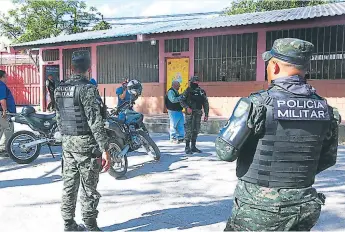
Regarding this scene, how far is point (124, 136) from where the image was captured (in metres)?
5.96

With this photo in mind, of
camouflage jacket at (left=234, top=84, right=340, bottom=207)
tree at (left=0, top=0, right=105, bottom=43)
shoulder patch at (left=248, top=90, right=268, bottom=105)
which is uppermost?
tree at (left=0, top=0, right=105, bottom=43)

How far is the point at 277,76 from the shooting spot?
6.64 feet

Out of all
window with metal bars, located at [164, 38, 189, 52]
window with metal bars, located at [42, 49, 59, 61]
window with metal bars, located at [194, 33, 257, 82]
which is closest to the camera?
window with metal bars, located at [194, 33, 257, 82]

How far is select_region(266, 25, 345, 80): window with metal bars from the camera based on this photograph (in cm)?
1023

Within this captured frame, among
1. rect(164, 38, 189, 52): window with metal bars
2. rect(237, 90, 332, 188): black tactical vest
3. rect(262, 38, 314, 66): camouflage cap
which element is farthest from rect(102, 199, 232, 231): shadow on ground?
rect(164, 38, 189, 52): window with metal bars

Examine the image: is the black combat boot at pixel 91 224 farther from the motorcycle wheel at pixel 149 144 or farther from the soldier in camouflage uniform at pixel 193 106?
the soldier in camouflage uniform at pixel 193 106

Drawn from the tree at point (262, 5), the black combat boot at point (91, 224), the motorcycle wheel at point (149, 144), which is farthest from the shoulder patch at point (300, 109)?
the tree at point (262, 5)

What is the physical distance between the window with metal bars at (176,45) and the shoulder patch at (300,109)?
10.9m

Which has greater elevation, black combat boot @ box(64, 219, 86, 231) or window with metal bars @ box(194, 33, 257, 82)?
window with metal bars @ box(194, 33, 257, 82)

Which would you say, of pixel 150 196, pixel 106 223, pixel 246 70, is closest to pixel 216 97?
pixel 246 70

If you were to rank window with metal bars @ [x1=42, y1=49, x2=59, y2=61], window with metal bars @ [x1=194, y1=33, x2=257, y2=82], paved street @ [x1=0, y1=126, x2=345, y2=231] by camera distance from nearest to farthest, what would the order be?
paved street @ [x1=0, y1=126, x2=345, y2=231] < window with metal bars @ [x1=194, y1=33, x2=257, y2=82] < window with metal bars @ [x1=42, y1=49, x2=59, y2=61]

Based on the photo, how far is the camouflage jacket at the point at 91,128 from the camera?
3391 millimetres

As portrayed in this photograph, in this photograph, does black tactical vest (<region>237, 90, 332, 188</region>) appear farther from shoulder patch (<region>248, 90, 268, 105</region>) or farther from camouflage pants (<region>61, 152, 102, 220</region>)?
camouflage pants (<region>61, 152, 102, 220</region>)

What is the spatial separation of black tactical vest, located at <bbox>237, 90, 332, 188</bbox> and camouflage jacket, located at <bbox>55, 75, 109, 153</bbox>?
67.5 inches
